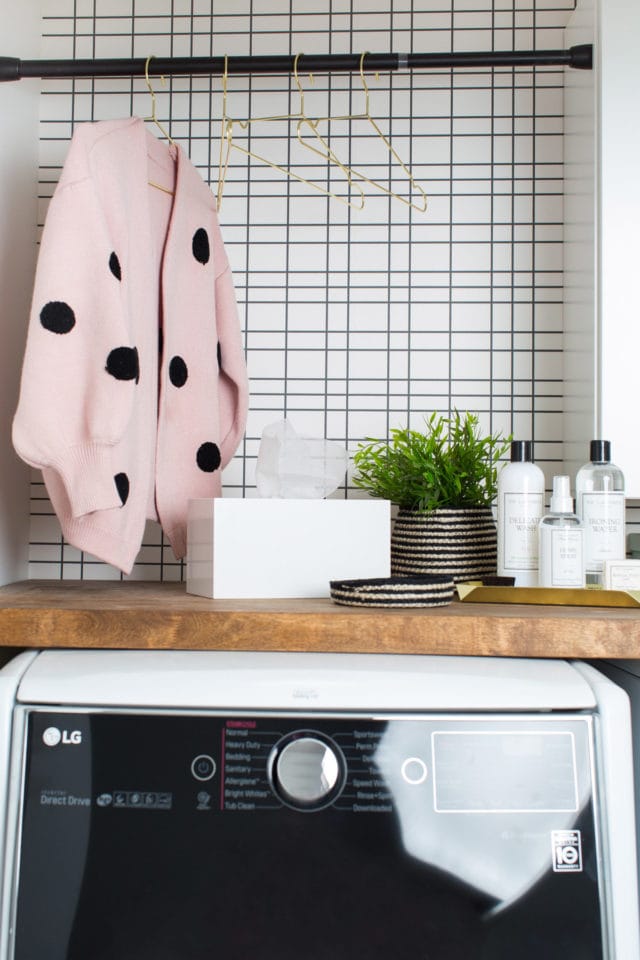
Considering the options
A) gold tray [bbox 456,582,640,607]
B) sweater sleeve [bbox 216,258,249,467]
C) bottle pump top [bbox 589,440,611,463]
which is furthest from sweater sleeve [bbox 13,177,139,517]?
bottle pump top [bbox 589,440,611,463]

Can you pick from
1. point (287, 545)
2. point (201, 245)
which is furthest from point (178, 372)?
point (287, 545)

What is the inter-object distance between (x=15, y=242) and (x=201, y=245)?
1.06 feet

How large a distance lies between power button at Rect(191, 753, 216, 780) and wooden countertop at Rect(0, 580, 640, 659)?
0.13 meters

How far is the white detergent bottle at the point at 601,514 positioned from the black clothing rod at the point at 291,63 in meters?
0.60

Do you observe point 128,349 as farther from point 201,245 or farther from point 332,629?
point 332,629

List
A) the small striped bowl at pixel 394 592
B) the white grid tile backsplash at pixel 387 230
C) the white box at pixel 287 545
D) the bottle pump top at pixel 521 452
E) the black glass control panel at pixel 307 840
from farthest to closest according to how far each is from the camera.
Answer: the white grid tile backsplash at pixel 387 230 < the bottle pump top at pixel 521 452 < the white box at pixel 287 545 < the small striped bowl at pixel 394 592 < the black glass control panel at pixel 307 840

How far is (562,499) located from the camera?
1.12 meters

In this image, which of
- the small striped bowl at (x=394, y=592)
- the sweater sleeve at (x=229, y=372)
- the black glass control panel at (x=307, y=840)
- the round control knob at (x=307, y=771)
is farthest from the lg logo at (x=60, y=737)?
the sweater sleeve at (x=229, y=372)

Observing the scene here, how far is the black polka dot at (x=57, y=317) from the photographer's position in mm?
1107

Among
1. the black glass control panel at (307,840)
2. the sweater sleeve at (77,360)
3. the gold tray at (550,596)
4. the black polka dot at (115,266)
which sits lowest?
the black glass control panel at (307,840)

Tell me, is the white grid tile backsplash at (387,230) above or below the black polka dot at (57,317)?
above

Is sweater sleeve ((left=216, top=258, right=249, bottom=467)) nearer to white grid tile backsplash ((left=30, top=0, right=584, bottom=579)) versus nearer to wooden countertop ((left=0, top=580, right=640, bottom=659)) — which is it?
white grid tile backsplash ((left=30, top=0, right=584, bottom=579))

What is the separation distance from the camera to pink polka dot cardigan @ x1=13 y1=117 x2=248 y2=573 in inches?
43.8

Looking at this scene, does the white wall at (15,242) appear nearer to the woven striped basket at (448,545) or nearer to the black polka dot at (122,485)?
the black polka dot at (122,485)
